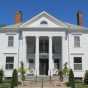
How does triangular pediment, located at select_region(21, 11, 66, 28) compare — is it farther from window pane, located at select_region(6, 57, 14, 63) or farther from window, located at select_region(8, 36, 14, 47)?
window pane, located at select_region(6, 57, 14, 63)

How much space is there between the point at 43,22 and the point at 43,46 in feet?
12.0

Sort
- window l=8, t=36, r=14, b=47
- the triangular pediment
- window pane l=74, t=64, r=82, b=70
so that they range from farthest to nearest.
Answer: window l=8, t=36, r=14, b=47
the triangular pediment
window pane l=74, t=64, r=82, b=70

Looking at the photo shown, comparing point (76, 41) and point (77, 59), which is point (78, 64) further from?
point (76, 41)

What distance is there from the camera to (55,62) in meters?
44.4

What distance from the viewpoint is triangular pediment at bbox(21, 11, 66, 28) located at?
4391cm

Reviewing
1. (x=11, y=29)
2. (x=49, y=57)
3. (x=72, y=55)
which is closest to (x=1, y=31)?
(x=11, y=29)

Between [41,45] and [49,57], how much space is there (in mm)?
2727

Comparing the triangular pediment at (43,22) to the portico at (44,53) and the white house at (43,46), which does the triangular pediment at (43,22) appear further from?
the portico at (44,53)

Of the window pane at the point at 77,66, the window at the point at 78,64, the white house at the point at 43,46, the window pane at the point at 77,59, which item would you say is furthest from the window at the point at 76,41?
the window pane at the point at 77,66

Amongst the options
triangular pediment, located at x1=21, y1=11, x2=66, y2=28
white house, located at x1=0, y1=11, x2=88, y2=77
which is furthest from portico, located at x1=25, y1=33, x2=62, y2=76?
triangular pediment, located at x1=21, y1=11, x2=66, y2=28

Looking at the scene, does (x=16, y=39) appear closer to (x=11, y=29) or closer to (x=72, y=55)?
(x=11, y=29)

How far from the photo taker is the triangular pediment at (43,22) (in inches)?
1729

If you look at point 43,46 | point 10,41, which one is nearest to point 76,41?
point 43,46

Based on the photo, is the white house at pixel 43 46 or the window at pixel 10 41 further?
the window at pixel 10 41
